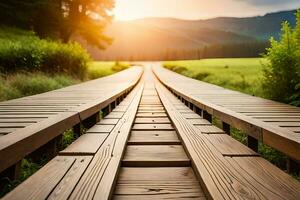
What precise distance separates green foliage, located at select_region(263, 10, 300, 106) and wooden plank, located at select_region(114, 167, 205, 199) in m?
3.51

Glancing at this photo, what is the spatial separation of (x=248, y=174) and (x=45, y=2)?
20740 mm

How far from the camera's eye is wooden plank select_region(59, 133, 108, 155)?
265 centimetres

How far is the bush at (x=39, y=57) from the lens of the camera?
402 inches

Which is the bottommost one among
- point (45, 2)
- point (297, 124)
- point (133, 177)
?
point (133, 177)

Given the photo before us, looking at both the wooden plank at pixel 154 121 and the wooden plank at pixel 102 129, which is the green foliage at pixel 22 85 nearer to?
the wooden plank at pixel 154 121

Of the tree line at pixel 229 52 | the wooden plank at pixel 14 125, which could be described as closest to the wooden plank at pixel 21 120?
the wooden plank at pixel 14 125

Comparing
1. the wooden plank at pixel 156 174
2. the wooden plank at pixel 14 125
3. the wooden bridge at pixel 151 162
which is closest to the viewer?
the wooden bridge at pixel 151 162

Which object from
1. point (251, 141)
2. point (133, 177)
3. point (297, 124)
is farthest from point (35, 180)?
point (297, 124)

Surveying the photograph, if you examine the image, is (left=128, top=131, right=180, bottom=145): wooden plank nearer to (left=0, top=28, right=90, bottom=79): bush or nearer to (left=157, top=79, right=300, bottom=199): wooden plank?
(left=157, top=79, right=300, bottom=199): wooden plank

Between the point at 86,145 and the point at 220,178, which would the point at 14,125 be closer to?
the point at 86,145

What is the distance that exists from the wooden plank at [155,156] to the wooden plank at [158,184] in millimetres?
101

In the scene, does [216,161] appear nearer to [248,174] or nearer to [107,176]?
[248,174]

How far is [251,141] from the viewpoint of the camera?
10.8 feet

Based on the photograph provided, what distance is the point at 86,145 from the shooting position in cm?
294
